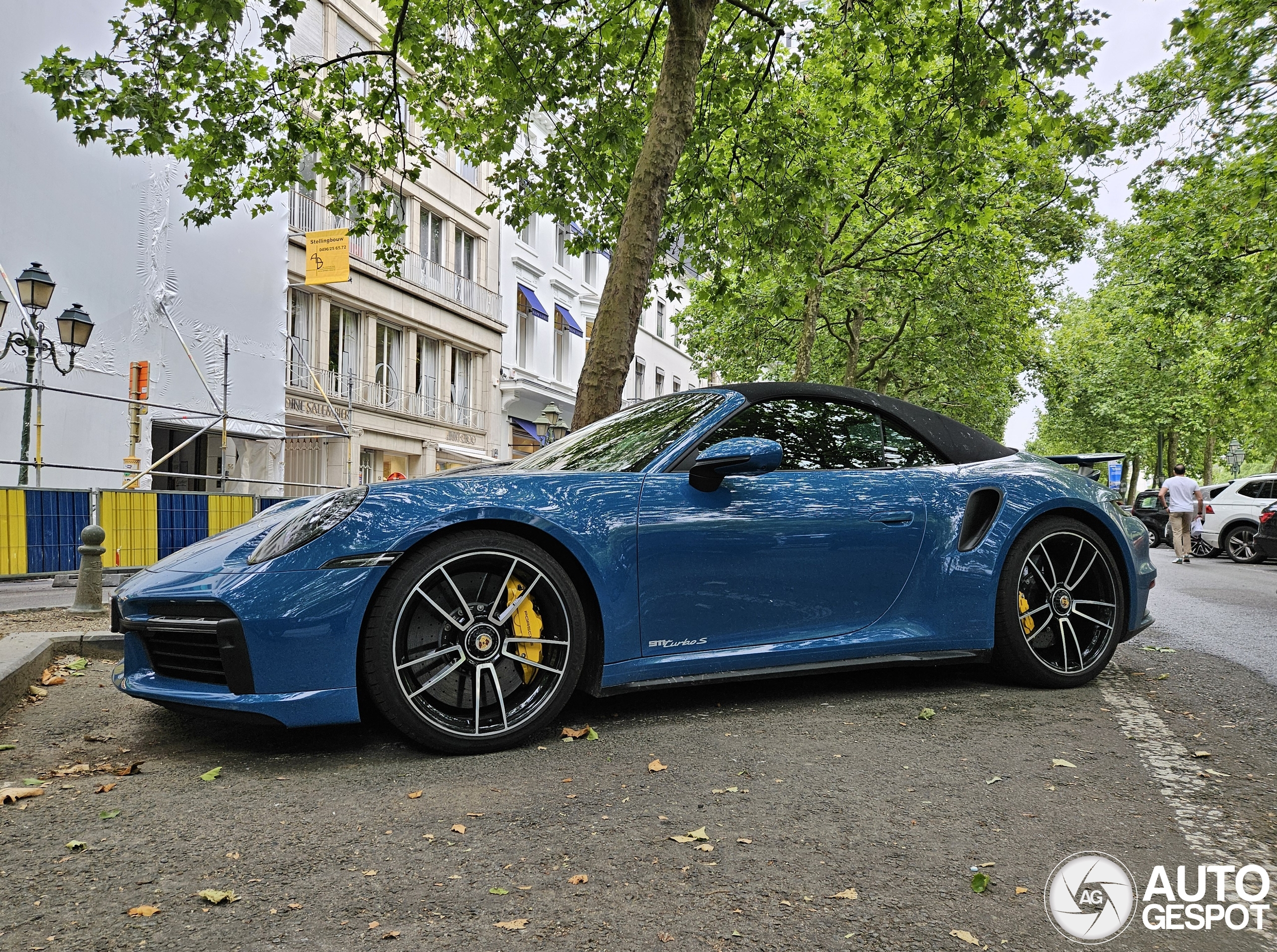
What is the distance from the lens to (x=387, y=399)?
879 inches

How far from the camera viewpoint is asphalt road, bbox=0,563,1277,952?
1.75 metres

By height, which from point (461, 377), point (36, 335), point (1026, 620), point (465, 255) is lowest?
point (1026, 620)

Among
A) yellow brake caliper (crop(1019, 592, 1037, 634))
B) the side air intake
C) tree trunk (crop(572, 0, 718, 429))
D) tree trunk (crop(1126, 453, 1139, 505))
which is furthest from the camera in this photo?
tree trunk (crop(1126, 453, 1139, 505))

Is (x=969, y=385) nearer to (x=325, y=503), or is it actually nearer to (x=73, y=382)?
(x=73, y=382)

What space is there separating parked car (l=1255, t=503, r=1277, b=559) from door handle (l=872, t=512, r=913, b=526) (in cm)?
1459

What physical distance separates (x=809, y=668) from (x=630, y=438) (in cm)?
116

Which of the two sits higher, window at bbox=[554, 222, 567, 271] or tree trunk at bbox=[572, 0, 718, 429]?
window at bbox=[554, 222, 567, 271]

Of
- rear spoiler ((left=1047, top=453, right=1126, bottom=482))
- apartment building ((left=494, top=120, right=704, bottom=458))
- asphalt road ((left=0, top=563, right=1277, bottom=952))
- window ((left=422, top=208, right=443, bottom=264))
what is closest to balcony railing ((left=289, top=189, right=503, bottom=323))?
window ((left=422, top=208, right=443, bottom=264))

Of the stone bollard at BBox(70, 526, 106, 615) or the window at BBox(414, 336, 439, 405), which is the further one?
the window at BBox(414, 336, 439, 405)

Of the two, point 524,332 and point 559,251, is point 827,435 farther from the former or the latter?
point 559,251

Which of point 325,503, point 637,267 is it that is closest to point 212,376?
point 637,267

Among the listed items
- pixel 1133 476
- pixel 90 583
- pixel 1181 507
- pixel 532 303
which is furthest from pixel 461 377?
pixel 1133 476

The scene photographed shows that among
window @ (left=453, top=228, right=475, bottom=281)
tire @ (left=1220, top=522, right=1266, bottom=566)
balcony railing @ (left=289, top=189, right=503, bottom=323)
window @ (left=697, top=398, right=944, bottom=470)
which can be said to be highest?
window @ (left=453, top=228, right=475, bottom=281)

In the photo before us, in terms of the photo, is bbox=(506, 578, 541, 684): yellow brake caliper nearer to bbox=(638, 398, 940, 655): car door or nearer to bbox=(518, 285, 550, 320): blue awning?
bbox=(638, 398, 940, 655): car door
